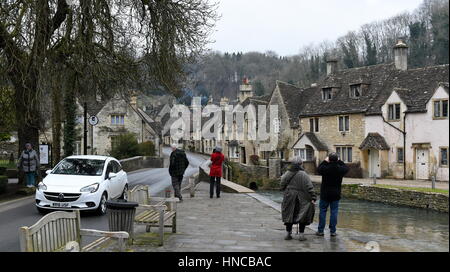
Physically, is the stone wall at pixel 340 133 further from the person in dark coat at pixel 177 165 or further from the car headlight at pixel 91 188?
the car headlight at pixel 91 188

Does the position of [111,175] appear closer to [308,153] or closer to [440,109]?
[440,109]

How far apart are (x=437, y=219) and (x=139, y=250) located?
20.4m

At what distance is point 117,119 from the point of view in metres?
56.3

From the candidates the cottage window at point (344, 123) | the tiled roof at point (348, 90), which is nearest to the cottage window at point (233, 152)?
the tiled roof at point (348, 90)

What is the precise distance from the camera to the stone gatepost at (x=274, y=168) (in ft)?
A: 145

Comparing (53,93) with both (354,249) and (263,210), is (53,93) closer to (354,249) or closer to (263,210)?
(263,210)

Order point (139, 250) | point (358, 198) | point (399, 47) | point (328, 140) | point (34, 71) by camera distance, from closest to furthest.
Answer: point (139, 250)
point (34, 71)
point (358, 198)
point (399, 47)
point (328, 140)

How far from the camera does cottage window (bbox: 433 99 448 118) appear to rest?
3459 cm

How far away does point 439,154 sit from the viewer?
3538 centimetres

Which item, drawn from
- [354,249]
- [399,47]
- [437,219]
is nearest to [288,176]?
[354,249]

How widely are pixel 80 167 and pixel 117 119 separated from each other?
41.7 meters

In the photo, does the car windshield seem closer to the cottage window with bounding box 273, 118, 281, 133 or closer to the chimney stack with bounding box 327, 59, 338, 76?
the cottage window with bounding box 273, 118, 281, 133

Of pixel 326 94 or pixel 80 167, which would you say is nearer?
pixel 80 167

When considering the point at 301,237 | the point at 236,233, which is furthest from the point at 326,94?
the point at 301,237
